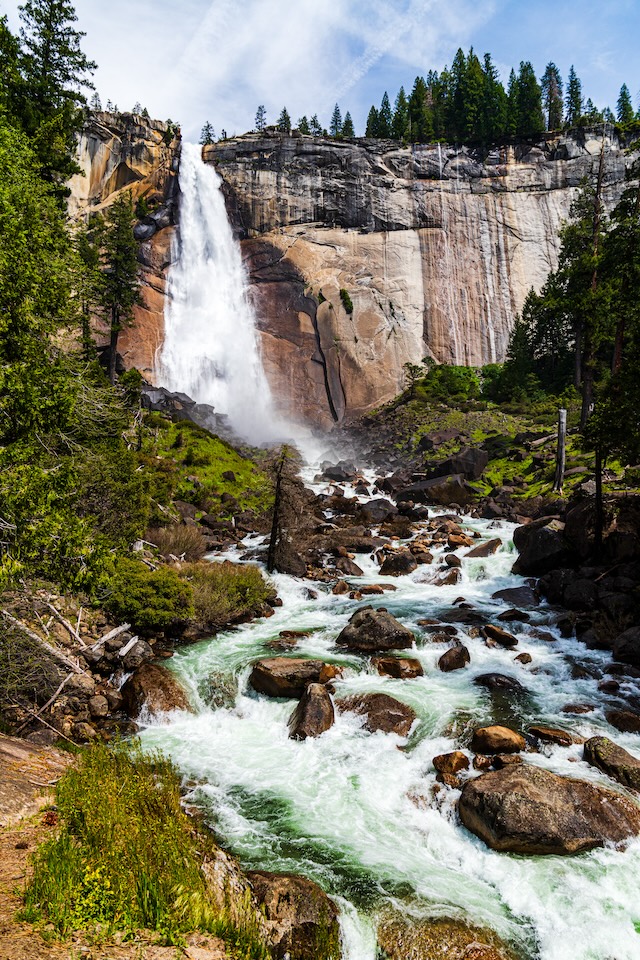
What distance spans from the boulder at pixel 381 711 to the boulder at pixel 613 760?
3.62 meters

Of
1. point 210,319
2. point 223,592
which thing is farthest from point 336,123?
point 223,592

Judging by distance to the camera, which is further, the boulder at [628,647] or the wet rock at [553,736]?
the boulder at [628,647]

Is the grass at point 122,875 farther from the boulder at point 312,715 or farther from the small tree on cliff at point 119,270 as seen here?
the small tree on cliff at point 119,270

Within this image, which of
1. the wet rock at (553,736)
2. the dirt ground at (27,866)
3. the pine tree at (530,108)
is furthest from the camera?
the pine tree at (530,108)

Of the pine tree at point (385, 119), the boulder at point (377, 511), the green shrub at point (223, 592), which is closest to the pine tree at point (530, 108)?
the pine tree at point (385, 119)

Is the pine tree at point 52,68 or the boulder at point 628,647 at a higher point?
the pine tree at point 52,68

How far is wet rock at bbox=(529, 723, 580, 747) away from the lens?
10.7m

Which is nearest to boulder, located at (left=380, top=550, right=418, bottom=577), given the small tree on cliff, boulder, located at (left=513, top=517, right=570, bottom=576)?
boulder, located at (left=513, top=517, right=570, bottom=576)

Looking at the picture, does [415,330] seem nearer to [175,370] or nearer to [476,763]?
[175,370]

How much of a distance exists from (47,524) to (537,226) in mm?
83444

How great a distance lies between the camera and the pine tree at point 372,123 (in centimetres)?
8819

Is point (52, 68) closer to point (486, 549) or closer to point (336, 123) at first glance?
point (486, 549)

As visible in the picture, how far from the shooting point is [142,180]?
68.6 metres

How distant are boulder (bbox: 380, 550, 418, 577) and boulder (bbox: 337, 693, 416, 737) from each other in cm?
1157
